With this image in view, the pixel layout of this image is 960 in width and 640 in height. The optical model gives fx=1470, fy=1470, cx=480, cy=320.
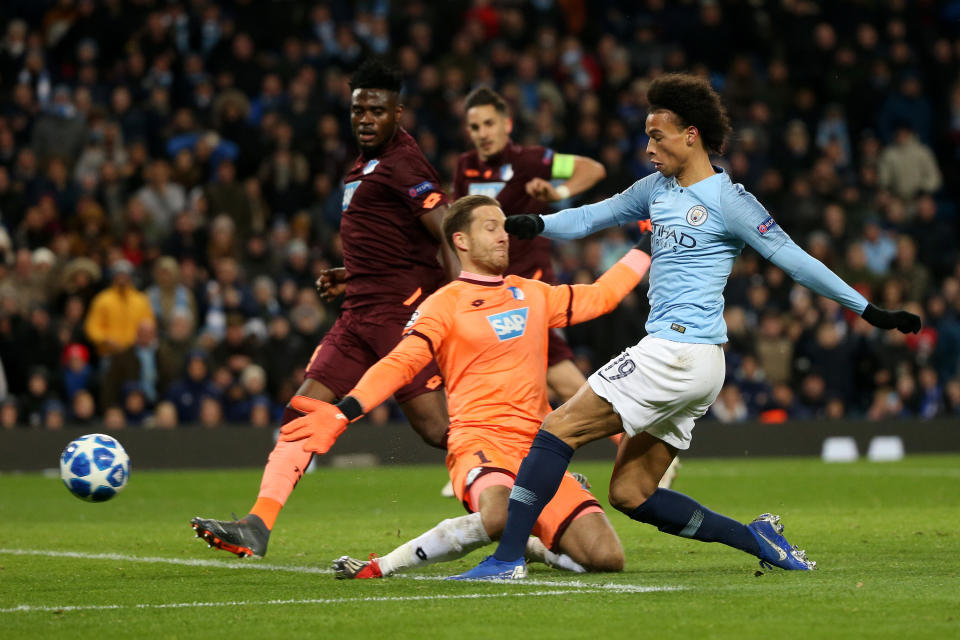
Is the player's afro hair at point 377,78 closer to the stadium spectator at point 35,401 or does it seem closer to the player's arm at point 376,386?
the player's arm at point 376,386

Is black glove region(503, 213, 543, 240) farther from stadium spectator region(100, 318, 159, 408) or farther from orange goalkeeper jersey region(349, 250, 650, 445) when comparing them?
stadium spectator region(100, 318, 159, 408)

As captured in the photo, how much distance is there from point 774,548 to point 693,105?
2.03 meters

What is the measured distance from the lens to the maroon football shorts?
7742 millimetres

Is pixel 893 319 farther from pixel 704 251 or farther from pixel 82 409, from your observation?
pixel 82 409

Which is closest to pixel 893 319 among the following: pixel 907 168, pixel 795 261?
pixel 795 261

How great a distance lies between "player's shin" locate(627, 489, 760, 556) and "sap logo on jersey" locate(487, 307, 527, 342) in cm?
99

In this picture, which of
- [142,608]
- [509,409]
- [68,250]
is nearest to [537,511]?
[509,409]

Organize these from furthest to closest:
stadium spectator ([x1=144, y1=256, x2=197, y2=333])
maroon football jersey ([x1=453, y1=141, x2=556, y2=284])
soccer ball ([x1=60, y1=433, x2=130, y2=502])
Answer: stadium spectator ([x1=144, y1=256, x2=197, y2=333]) < maroon football jersey ([x1=453, y1=141, x2=556, y2=284]) < soccer ball ([x1=60, y1=433, x2=130, y2=502])

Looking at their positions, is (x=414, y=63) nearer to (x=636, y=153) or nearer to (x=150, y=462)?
(x=636, y=153)

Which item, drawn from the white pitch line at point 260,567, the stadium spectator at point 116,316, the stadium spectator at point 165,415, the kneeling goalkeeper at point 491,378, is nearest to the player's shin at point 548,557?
the kneeling goalkeeper at point 491,378

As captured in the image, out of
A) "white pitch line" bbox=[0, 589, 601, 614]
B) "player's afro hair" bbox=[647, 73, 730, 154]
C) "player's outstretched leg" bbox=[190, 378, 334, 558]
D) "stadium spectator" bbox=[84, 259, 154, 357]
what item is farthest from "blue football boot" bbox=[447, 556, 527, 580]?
"stadium spectator" bbox=[84, 259, 154, 357]

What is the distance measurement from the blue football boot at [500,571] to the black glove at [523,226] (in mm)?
1423

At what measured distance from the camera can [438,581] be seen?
644cm

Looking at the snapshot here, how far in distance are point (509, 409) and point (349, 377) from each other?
4.15 ft
